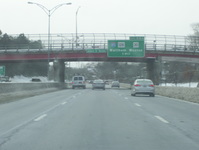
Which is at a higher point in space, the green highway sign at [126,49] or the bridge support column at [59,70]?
the green highway sign at [126,49]

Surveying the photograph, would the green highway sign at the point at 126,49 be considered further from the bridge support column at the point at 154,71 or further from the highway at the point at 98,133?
the highway at the point at 98,133

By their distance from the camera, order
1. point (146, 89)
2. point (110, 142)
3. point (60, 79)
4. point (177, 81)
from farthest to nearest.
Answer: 1. point (60, 79)
2. point (177, 81)
3. point (146, 89)
4. point (110, 142)

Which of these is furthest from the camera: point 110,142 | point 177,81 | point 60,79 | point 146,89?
point 60,79

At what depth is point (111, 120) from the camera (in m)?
13.3

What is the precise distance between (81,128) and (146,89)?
2009 centimetres

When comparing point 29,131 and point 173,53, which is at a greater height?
point 173,53

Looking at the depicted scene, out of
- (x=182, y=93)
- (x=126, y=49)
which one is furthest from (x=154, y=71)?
(x=182, y=93)

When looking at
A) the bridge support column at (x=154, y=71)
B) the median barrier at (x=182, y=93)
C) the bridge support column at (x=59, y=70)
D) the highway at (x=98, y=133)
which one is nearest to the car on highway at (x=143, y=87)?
the median barrier at (x=182, y=93)

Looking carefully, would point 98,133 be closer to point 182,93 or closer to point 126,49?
point 182,93

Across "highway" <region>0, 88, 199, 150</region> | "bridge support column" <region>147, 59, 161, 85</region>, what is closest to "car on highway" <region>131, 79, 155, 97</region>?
"highway" <region>0, 88, 199, 150</region>

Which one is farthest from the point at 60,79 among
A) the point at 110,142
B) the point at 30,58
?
the point at 110,142

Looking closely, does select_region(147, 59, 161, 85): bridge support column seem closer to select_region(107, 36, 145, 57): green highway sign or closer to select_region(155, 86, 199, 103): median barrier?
select_region(107, 36, 145, 57): green highway sign

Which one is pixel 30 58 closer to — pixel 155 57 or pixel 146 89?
pixel 155 57

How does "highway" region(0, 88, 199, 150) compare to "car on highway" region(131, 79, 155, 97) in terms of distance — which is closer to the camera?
"highway" region(0, 88, 199, 150)
